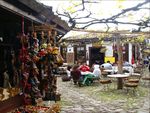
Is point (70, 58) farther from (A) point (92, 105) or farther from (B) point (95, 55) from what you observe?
(A) point (92, 105)

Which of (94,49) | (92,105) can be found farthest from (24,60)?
(94,49)

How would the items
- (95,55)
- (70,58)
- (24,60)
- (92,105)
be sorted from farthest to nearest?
(70,58) → (95,55) → (92,105) → (24,60)

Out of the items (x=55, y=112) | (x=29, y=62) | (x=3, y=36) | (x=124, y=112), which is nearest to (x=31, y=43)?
(x=29, y=62)

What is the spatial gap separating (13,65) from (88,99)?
221 inches

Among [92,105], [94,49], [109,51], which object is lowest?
[92,105]

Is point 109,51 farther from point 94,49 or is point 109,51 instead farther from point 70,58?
point 70,58

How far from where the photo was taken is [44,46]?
7.62m

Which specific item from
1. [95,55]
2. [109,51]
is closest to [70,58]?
[95,55]

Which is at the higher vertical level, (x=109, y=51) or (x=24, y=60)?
(x=109, y=51)

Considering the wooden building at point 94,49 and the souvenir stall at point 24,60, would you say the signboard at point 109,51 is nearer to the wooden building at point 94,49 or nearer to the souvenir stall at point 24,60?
the wooden building at point 94,49

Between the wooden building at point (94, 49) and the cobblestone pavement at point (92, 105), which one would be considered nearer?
the cobblestone pavement at point (92, 105)

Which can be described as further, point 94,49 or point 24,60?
point 94,49

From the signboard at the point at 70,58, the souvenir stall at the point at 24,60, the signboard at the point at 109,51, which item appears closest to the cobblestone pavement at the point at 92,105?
the souvenir stall at the point at 24,60

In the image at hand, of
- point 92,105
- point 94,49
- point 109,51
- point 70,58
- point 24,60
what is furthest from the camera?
point 70,58
